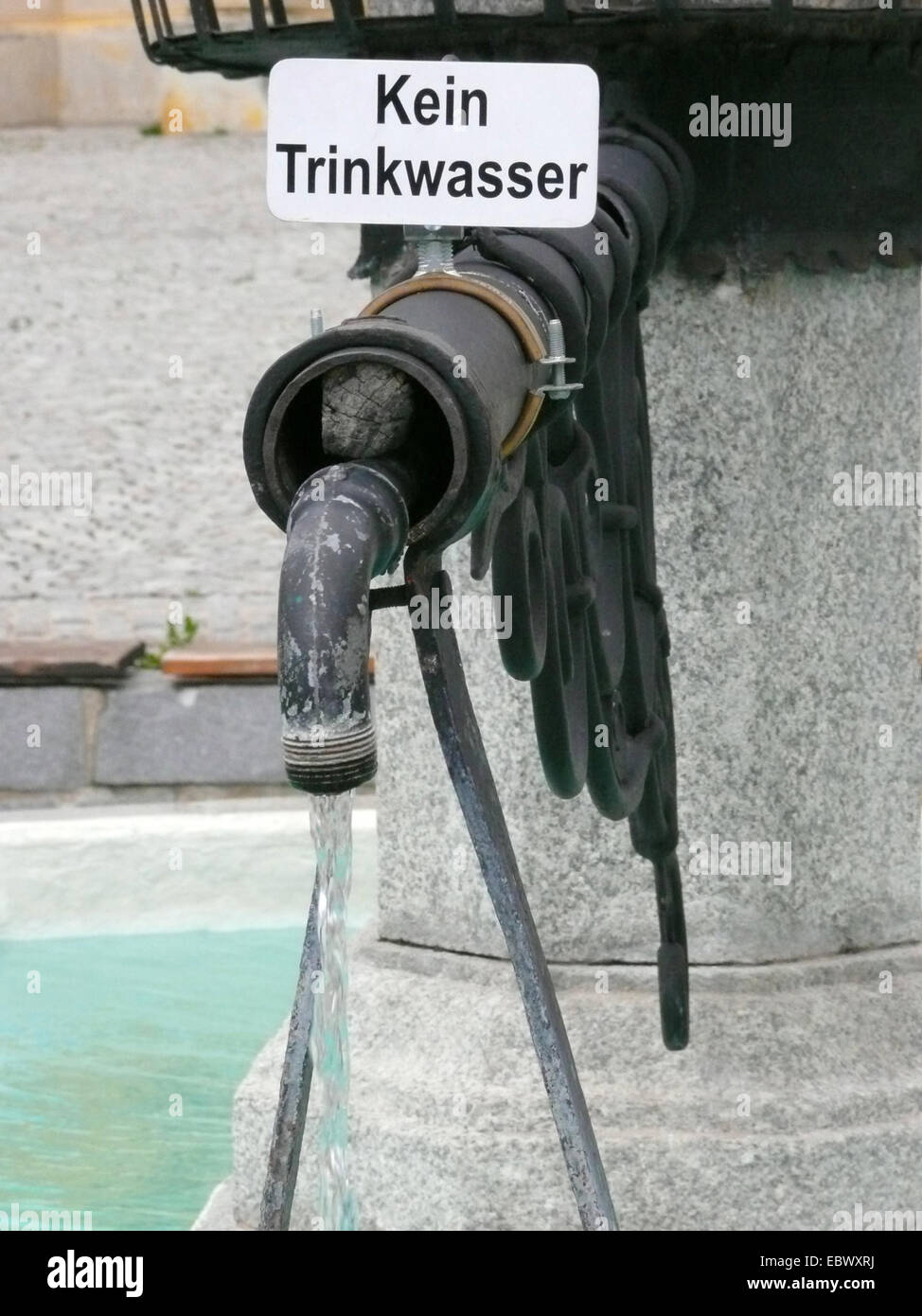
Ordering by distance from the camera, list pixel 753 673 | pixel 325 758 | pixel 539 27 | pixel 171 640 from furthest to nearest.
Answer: pixel 171 640 < pixel 753 673 < pixel 539 27 < pixel 325 758

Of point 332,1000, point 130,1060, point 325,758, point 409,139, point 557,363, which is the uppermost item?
point 409,139

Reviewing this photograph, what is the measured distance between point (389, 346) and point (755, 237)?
134cm

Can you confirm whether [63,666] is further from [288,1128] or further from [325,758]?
[325,758]

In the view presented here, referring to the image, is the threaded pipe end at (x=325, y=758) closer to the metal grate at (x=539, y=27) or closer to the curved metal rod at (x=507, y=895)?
the curved metal rod at (x=507, y=895)

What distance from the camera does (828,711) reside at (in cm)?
280

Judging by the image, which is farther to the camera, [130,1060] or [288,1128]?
[130,1060]

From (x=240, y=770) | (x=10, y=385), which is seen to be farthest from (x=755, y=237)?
(x=10, y=385)

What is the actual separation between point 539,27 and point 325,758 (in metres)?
1.34

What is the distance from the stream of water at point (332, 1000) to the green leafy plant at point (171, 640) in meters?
3.96

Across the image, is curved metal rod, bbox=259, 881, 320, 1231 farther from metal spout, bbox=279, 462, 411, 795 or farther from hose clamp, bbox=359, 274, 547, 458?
hose clamp, bbox=359, 274, 547, 458

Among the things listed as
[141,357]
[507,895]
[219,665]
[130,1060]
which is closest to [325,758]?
[507,895]

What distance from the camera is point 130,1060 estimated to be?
12.8ft

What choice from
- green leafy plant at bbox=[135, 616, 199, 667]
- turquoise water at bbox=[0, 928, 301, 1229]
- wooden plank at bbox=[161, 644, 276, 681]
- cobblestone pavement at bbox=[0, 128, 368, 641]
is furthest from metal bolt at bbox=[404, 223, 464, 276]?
cobblestone pavement at bbox=[0, 128, 368, 641]
